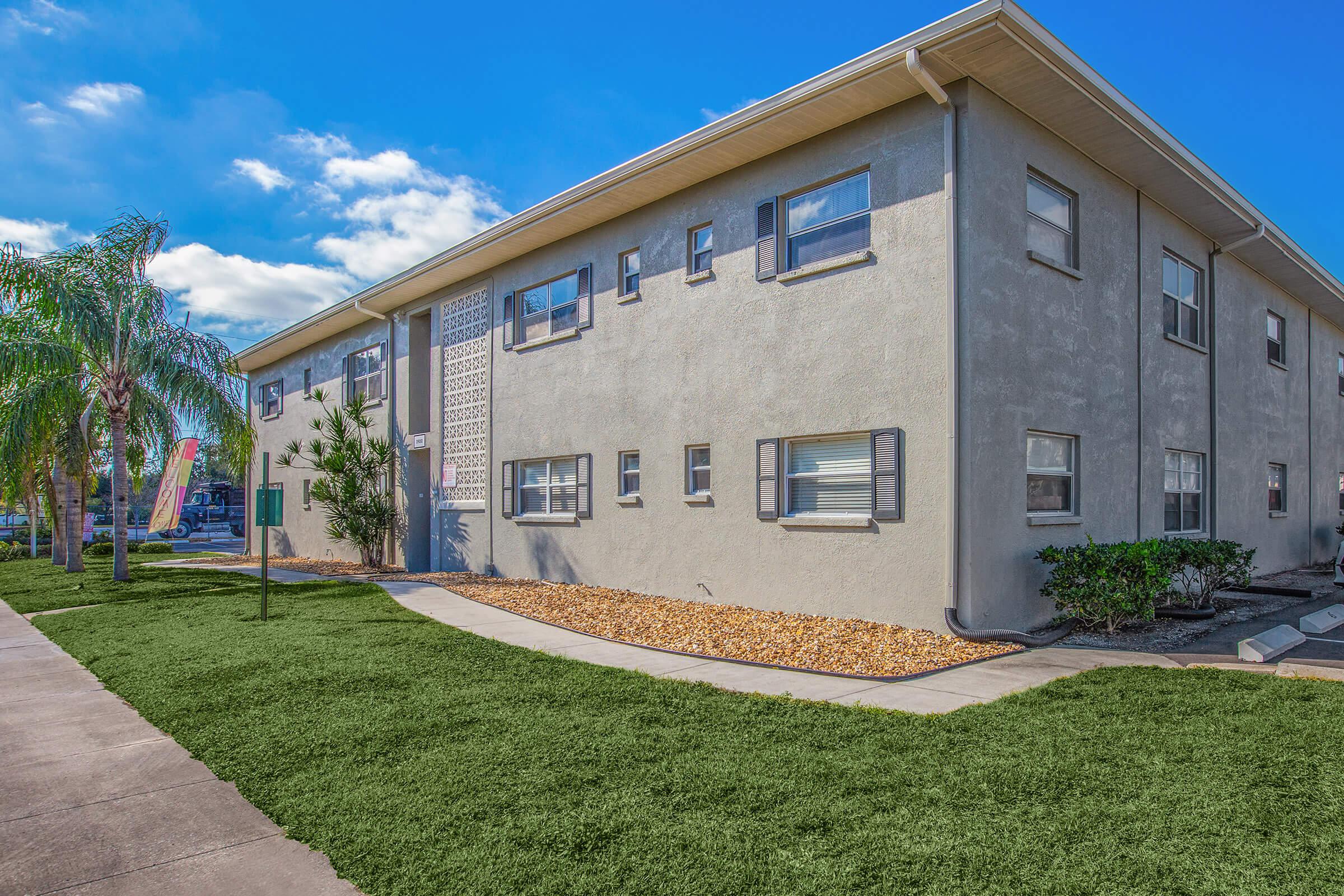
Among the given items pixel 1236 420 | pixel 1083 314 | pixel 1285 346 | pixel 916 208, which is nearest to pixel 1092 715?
pixel 916 208

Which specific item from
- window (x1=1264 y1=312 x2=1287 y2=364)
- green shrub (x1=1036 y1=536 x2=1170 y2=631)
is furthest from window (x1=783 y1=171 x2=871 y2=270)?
window (x1=1264 y1=312 x2=1287 y2=364)

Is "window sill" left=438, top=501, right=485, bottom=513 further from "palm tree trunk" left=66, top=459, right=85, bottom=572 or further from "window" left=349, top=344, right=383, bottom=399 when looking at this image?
"palm tree trunk" left=66, top=459, right=85, bottom=572

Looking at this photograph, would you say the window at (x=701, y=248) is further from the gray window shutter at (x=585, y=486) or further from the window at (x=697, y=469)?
the gray window shutter at (x=585, y=486)

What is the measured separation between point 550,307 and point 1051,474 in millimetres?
8364

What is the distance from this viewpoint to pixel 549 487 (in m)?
14.1

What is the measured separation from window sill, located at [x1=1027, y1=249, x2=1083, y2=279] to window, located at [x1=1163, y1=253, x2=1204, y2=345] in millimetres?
3001

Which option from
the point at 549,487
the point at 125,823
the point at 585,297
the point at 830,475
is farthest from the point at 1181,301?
the point at 125,823

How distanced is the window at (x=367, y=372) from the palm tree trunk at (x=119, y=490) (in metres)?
4.71

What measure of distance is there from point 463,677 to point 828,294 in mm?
5857

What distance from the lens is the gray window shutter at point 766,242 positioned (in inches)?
410

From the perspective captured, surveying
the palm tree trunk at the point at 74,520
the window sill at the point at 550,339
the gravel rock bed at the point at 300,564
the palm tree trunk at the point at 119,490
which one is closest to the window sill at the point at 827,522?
the window sill at the point at 550,339

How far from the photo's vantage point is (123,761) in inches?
196

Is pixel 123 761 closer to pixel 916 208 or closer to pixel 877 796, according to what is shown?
pixel 877 796

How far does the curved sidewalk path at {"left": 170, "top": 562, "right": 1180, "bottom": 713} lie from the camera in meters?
6.20
